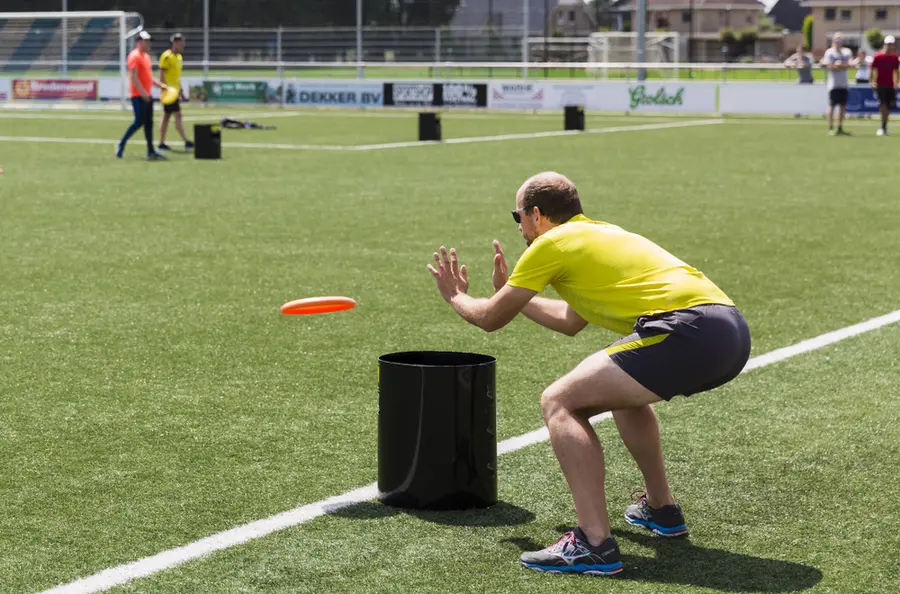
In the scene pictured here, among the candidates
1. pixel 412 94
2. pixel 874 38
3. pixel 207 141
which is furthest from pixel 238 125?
pixel 874 38

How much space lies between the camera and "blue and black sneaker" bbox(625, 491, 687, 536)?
504cm

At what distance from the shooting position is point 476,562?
15.6 feet

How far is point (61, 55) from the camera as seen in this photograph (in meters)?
45.0

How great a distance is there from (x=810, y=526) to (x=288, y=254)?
7.68 metres

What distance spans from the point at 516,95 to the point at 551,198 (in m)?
37.2

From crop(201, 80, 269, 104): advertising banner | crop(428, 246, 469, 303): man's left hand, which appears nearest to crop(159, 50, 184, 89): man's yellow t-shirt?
crop(201, 80, 269, 104): advertising banner

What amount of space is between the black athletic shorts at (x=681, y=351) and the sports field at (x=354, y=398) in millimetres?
633

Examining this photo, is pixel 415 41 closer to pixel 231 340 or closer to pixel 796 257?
pixel 796 257

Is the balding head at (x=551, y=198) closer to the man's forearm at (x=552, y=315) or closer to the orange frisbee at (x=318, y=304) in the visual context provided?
the man's forearm at (x=552, y=315)

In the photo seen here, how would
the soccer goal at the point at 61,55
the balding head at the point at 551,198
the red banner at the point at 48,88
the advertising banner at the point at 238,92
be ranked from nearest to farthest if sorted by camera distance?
the balding head at the point at 551,198, the soccer goal at the point at 61,55, the red banner at the point at 48,88, the advertising banner at the point at 238,92

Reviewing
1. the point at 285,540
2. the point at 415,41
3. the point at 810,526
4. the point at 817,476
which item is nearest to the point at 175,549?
the point at 285,540

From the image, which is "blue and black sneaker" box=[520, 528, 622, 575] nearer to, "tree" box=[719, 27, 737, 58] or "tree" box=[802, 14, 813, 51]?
"tree" box=[719, 27, 737, 58]

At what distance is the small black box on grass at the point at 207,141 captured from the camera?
74.4ft

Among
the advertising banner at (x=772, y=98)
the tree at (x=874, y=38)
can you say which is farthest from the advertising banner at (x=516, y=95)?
the tree at (x=874, y=38)
